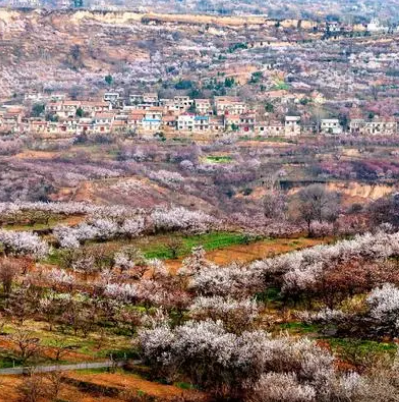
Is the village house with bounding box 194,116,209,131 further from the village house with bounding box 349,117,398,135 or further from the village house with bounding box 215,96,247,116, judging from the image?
the village house with bounding box 349,117,398,135

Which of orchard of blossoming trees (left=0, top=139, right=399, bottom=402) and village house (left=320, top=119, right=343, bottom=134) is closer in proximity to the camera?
orchard of blossoming trees (left=0, top=139, right=399, bottom=402)

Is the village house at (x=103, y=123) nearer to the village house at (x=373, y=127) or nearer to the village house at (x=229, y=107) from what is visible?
the village house at (x=229, y=107)

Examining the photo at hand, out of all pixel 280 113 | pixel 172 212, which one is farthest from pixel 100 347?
pixel 280 113

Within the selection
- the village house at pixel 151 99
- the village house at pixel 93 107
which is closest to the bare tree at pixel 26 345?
the village house at pixel 93 107

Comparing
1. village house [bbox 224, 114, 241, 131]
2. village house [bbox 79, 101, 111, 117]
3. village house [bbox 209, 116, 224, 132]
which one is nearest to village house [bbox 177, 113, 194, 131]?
village house [bbox 209, 116, 224, 132]

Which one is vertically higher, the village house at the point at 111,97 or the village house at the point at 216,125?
the village house at the point at 111,97

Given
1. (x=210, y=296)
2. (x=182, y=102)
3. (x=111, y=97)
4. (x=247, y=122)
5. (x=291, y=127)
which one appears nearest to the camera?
(x=210, y=296)

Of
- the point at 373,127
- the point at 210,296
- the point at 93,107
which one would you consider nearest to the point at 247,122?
the point at 373,127

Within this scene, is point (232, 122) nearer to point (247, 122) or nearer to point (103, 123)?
point (247, 122)

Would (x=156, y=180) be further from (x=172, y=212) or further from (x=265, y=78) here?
(x=265, y=78)
